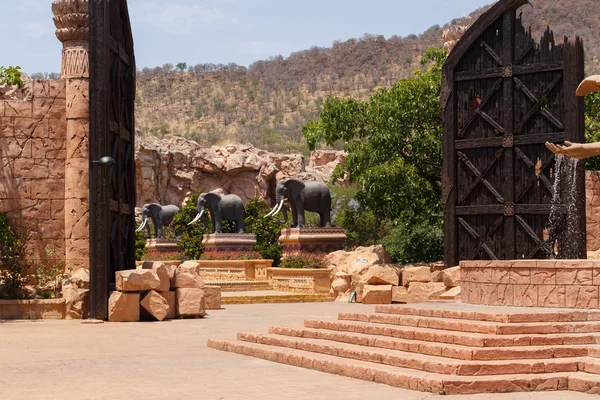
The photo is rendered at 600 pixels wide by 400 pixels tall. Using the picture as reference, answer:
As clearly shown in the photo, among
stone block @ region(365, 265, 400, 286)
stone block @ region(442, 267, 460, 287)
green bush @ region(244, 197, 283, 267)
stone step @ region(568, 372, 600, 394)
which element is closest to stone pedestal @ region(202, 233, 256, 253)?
green bush @ region(244, 197, 283, 267)

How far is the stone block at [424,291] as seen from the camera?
18906 millimetres

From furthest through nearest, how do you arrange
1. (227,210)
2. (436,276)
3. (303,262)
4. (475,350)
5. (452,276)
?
(227,210) → (303,262) → (436,276) → (452,276) → (475,350)

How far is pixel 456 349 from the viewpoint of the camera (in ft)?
29.8

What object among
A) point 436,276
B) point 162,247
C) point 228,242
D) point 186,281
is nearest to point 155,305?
point 186,281

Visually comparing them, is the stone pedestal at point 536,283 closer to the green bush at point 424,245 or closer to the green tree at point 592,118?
the green bush at point 424,245

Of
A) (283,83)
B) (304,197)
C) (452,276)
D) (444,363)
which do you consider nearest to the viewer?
(444,363)

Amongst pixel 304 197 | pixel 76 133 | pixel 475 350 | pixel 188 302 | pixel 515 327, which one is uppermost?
pixel 76 133

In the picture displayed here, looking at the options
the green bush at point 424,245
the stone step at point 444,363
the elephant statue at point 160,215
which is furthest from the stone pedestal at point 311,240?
the stone step at point 444,363

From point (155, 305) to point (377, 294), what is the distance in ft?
18.9

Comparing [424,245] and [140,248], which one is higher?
[424,245]

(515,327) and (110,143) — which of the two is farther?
(110,143)

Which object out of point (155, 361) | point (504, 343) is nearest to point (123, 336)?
point (155, 361)

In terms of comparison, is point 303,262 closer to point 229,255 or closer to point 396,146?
point 229,255

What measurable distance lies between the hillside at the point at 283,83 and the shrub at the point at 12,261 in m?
47.1
